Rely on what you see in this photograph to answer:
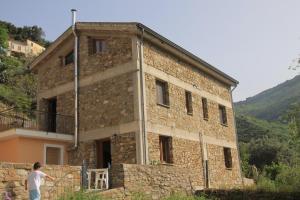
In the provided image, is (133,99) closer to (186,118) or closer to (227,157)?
(186,118)

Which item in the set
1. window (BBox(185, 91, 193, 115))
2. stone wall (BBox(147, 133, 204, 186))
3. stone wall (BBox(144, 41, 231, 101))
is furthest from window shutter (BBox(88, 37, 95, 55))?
stone wall (BBox(147, 133, 204, 186))

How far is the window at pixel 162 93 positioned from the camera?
16.5 metres

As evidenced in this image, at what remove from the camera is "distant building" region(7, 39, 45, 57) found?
79.1 meters

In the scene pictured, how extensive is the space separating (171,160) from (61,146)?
187 inches

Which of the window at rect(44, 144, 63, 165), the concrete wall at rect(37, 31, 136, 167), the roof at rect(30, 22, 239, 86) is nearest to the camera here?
the concrete wall at rect(37, 31, 136, 167)

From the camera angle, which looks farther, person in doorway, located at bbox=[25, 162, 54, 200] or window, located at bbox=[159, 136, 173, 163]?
window, located at bbox=[159, 136, 173, 163]

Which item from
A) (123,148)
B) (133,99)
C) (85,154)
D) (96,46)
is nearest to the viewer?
(123,148)

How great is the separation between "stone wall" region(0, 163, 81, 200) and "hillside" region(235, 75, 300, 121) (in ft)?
201

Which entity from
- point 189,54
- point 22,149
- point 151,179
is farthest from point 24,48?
point 151,179

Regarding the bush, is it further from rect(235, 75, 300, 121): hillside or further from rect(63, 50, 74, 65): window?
rect(235, 75, 300, 121): hillside

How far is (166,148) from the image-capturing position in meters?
16.1

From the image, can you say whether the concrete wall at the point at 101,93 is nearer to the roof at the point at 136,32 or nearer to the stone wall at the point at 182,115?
the roof at the point at 136,32

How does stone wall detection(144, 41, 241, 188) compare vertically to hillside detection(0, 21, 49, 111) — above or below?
below

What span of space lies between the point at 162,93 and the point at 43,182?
798 centimetres
